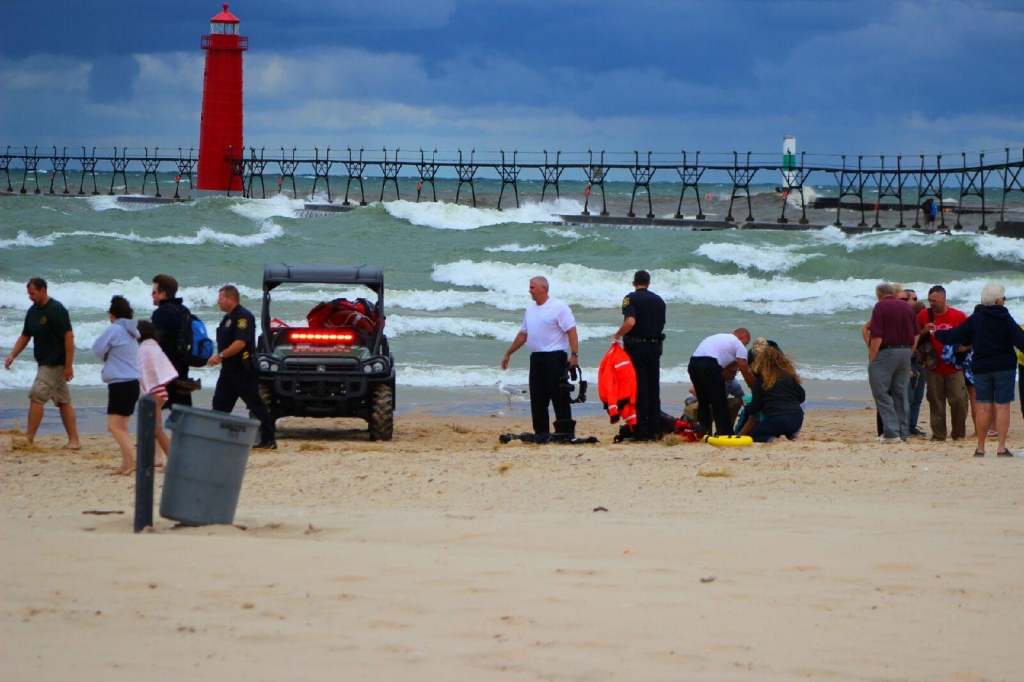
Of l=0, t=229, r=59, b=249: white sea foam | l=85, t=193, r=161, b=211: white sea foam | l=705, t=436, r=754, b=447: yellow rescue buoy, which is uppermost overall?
l=85, t=193, r=161, b=211: white sea foam

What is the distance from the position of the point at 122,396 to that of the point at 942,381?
7.01 meters

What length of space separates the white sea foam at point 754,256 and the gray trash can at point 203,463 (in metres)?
30.0

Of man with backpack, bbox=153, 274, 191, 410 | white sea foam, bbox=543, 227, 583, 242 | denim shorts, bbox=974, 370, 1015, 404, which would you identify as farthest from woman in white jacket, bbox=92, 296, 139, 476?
white sea foam, bbox=543, 227, 583, 242

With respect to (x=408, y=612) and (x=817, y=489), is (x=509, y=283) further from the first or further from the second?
(x=408, y=612)

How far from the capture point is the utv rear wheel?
1033 centimetres

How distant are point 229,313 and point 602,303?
746 inches

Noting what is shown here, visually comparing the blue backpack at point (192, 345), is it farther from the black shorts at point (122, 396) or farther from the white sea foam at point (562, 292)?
the white sea foam at point (562, 292)

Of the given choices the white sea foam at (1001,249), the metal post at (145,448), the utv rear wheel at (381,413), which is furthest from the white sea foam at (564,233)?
the metal post at (145,448)

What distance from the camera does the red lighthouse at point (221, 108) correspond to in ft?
150

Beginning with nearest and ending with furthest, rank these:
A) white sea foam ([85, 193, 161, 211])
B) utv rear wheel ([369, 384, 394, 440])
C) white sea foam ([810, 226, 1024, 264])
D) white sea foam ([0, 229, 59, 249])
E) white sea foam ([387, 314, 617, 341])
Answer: utv rear wheel ([369, 384, 394, 440])
white sea foam ([387, 314, 617, 341])
white sea foam ([0, 229, 59, 249])
white sea foam ([810, 226, 1024, 264])
white sea foam ([85, 193, 161, 211])

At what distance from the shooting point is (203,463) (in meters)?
5.54

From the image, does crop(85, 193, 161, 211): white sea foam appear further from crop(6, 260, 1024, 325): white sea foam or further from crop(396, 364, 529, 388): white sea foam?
crop(396, 364, 529, 388): white sea foam

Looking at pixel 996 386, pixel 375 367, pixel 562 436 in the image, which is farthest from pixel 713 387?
pixel 375 367

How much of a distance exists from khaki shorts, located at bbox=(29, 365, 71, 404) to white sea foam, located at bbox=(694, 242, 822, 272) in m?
27.2
